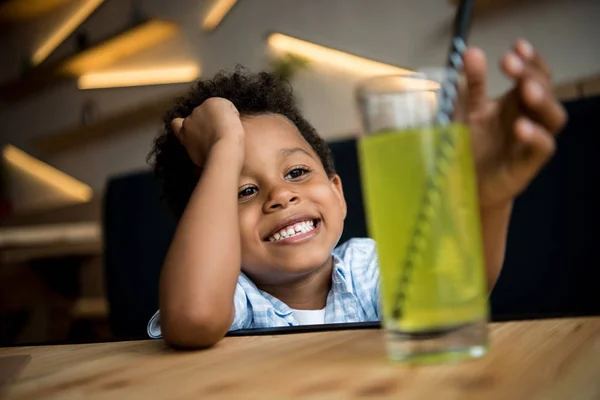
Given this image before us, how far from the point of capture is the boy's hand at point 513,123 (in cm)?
59

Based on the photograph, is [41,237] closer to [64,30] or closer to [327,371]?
[64,30]

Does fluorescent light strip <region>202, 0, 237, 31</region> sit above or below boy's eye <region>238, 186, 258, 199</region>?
above

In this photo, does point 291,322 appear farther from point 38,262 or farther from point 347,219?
point 38,262

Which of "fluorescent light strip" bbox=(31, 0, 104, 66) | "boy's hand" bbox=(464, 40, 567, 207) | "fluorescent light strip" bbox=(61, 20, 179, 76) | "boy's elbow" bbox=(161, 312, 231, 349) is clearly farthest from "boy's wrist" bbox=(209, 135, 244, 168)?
"fluorescent light strip" bbox=(31, 0, 104, 66)

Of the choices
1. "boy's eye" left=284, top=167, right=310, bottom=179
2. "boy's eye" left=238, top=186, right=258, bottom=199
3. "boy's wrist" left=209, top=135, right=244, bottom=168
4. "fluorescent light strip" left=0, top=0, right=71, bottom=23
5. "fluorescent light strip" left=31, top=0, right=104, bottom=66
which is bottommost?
"boy's eye" left=238, top=186, right=258, bottom=199

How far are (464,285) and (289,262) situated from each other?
25.3 inches

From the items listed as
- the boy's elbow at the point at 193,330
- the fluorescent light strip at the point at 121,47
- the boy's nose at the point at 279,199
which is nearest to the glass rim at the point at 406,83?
the boy's elbow at the point at 193,330

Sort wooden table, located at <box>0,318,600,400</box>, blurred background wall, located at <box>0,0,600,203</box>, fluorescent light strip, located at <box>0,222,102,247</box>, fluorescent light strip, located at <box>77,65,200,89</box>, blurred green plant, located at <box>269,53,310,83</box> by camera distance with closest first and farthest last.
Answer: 1. wooden table, located at <box>0,318,600,400</box>
2. blurred background wall, located at <box>0,0,600,203</box>
3. fluorescent light strip, located at <box>0,222,102,247</box>
4. blurred green plant, located at <box>269,53,310,83</box>
5. fluorescent light strip, located at <box>77,65,200,89</box>

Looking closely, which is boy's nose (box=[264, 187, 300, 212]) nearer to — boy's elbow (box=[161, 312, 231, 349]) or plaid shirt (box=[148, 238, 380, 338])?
plaid shirt (box=[148, 238, 380, 338])

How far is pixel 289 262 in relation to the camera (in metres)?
1.17

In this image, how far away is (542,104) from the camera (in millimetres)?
595

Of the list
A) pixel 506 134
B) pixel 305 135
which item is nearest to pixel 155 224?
pixel 305 135

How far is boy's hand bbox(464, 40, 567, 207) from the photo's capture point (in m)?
0.59

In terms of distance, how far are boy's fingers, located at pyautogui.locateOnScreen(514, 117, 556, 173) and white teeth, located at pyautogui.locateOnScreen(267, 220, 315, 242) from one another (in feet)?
1.88
